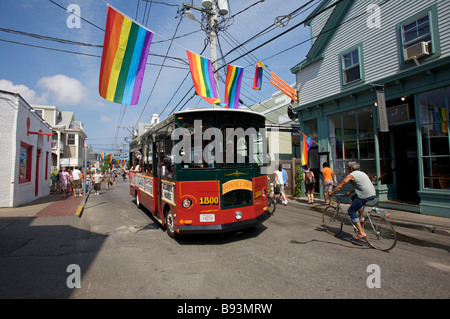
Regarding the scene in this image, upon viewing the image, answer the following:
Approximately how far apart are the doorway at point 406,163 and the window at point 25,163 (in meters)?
15.5

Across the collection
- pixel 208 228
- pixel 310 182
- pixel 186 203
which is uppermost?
pixel 310 182

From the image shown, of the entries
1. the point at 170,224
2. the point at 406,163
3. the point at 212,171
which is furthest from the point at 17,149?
the point at 406,163

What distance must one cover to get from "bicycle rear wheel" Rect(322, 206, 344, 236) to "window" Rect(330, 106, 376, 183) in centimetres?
→ 481

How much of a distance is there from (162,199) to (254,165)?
8.53 feet

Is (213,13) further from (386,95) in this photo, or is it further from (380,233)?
(380,233)

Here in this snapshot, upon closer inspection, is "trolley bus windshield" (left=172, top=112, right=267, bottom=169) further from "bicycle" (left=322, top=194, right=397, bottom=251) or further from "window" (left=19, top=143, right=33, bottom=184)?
"window" (left=19, top=143, right=33, bottom=184)

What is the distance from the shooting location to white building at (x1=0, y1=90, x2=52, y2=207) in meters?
9.96

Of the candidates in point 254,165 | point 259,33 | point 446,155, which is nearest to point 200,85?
point 259,33

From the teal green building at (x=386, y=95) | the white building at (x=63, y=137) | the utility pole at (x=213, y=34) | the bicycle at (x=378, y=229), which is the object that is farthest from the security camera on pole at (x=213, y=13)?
the white building at (x=63, y=137)

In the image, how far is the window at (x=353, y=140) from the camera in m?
10.3

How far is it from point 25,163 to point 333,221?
43.6ft

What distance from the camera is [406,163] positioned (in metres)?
9.77

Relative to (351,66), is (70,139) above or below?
above

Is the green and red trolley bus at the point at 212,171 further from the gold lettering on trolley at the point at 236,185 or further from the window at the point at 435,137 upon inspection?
the window at the point at 435,137
